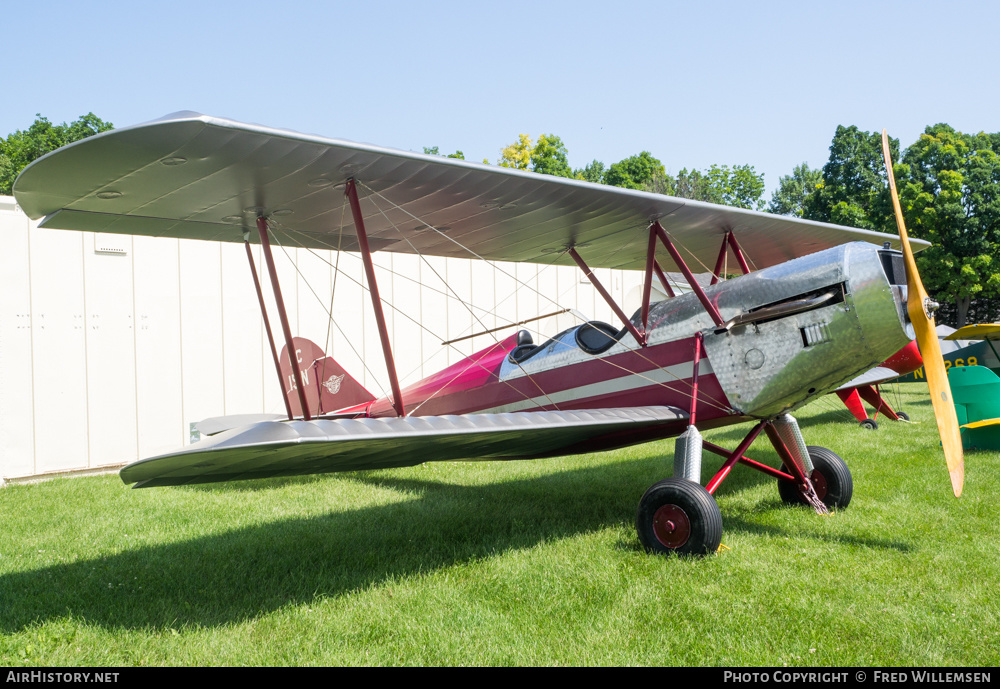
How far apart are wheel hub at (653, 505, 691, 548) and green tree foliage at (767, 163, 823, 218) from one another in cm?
7066

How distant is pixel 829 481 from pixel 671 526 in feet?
7.05

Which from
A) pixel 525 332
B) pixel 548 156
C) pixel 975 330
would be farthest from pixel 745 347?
pixel 548 156

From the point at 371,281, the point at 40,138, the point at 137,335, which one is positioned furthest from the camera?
the point at 40,138

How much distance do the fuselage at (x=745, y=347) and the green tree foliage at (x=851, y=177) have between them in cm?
3290

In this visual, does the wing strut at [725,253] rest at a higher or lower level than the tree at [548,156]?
lower

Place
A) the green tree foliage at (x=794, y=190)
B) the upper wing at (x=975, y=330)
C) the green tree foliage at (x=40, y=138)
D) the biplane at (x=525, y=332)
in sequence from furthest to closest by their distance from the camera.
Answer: the green tree foliage at (x=794, y=190)
the green tree foliage at (x=40, y=138)
the upper wing at (x=975, y=330)
the biplane at (x=525, y=332)

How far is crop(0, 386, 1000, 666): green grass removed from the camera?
3.10 metres

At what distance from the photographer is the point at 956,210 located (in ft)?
101

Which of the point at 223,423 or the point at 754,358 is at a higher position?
the point at 754,358

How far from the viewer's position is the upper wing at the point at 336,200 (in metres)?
3.78

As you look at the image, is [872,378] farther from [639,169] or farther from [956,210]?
[639,169]

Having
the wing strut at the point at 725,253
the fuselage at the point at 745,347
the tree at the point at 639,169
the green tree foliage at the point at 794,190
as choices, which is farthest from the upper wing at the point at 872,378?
the green tree foliage at the point at 794,190

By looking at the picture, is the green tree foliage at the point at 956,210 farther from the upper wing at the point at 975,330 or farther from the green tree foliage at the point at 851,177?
the upper wing at the point at 975,330

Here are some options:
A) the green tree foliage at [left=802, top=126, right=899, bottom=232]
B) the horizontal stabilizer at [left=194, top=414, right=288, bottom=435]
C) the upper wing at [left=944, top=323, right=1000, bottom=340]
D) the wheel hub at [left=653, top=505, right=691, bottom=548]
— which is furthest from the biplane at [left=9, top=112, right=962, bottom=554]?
the green tree foliage at [left=802, top=126, right=899, bottom=232]
